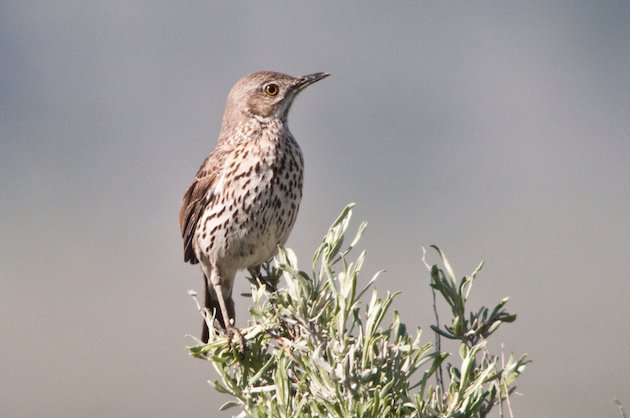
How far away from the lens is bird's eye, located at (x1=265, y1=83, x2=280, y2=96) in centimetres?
693

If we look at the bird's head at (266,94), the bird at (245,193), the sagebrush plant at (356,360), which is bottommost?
the sagebrush plant at (356,360)

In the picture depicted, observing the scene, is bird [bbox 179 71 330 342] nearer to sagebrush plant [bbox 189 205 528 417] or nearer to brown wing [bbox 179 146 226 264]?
brown wing [bbox 179 146 226 264]

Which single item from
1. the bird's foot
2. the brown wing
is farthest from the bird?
the bird's foot

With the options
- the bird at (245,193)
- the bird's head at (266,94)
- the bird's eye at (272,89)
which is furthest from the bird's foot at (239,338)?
the bird's eye at (272,89)

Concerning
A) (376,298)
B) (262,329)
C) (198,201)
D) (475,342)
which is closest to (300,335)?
(262,329)

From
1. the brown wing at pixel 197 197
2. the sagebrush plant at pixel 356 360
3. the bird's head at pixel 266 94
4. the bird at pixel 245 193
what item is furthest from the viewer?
the bird's head at pixel 266 94

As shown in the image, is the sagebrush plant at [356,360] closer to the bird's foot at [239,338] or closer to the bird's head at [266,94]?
the bird's foot at [239,338]

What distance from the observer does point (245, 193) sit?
229 inches

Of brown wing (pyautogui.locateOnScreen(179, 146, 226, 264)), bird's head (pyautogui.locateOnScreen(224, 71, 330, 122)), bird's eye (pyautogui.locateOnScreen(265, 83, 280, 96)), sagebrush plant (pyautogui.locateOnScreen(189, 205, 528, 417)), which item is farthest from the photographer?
bird's eye (pyautogui.locateOnScreen(265, 83, 280, 96))

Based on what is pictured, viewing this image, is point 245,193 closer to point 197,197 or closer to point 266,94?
point 197,197

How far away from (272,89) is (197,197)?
1.24 metres

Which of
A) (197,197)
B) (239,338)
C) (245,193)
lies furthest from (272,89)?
(239,338)

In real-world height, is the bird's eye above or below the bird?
above

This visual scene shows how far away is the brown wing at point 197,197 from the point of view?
6219 millimetres
